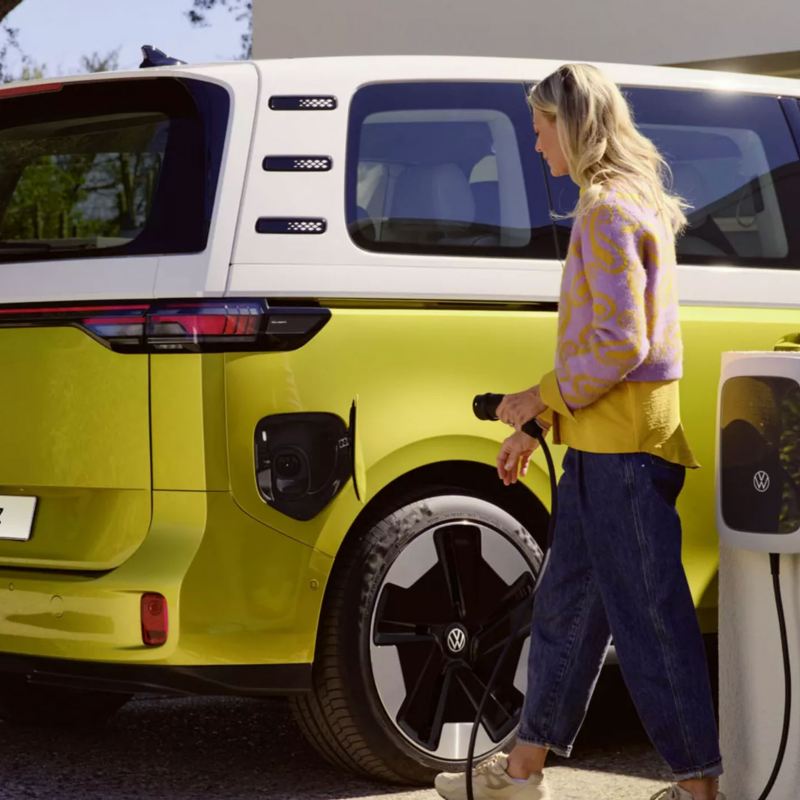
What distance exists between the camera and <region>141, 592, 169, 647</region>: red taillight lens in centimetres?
434

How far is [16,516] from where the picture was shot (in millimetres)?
4578

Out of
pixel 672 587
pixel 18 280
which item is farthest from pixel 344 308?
pixel 672 587

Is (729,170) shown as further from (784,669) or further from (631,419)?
(784,669)

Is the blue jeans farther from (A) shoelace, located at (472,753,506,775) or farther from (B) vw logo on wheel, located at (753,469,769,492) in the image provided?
(A) shoelace, located at (472,753,506,775)

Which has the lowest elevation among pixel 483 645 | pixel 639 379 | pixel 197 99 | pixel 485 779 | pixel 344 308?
pixel 485 779

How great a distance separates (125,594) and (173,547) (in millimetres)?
161

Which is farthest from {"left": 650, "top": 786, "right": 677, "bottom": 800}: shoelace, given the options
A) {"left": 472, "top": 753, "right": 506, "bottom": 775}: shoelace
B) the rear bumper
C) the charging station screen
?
the rear bumper

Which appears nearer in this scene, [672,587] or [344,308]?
[672,587]

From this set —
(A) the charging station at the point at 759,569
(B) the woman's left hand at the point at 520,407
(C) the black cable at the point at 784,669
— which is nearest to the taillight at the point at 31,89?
(B) the woman's left hand at the point at 520,407

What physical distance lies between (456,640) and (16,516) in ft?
3.89

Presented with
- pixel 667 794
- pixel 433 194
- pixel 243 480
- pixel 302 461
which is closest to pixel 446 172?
pixel 433 194

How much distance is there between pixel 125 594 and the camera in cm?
434

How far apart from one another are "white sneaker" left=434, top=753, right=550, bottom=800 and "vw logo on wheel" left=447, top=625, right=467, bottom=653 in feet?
1.49

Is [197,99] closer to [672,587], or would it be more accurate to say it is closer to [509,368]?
[509,368]
